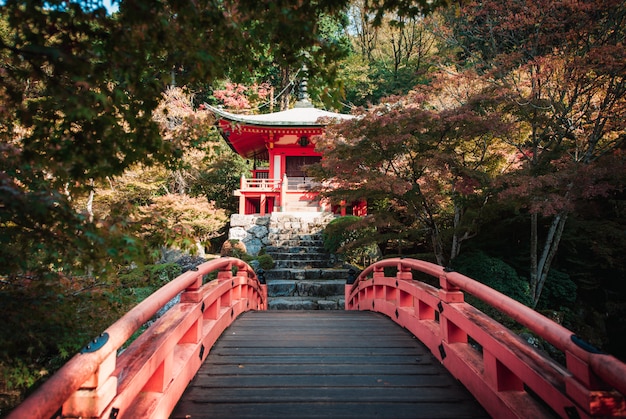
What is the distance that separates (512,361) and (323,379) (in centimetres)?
130

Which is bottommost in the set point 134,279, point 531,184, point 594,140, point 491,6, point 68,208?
point 134,279

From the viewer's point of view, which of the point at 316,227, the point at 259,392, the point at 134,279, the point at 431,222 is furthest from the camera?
the point at 316,227

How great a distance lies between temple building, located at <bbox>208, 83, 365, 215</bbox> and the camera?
47.4ft

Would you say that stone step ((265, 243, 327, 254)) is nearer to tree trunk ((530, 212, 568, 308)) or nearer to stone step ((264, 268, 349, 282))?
stone step ((264, 268, 349, 282))


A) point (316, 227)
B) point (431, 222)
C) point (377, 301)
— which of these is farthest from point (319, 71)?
point (316, 227)

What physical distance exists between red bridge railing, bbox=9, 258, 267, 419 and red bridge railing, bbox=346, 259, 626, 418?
1.89 metres

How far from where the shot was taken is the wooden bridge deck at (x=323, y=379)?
2.24 meters

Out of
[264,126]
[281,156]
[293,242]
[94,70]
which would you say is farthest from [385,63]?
[94,70]

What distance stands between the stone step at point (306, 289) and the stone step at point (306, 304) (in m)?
0.38

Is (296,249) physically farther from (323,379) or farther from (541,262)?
(323,379)

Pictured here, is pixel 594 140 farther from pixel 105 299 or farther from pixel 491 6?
pixel 105 299

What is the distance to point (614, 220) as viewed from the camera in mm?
7945

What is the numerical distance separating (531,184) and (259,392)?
5139 millimetres

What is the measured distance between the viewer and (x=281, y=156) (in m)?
16.7
